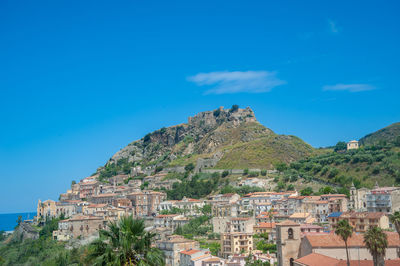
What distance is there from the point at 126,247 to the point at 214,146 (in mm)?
139443

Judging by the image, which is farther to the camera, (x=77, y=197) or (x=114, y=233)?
(x=77, y=197)

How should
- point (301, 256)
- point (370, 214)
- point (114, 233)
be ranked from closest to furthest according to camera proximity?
point (114, 233)
point (301, 256)
point (370, 214)

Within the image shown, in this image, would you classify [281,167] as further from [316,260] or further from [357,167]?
[316,260]

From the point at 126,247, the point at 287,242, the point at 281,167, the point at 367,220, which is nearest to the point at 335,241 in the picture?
the point at 287,242

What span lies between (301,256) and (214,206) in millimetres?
51990

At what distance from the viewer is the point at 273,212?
8206 cm

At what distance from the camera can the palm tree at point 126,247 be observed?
1692cm

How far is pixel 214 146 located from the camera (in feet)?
512

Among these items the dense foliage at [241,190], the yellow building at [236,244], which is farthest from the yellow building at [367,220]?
the dense foliage at [241,190]

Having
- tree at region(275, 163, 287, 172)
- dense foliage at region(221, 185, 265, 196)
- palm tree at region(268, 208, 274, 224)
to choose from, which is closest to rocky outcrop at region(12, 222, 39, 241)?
dense foliage at region(221, 185, 265, 196)

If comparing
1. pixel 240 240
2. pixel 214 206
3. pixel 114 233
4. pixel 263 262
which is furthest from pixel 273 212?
pixel 114 233

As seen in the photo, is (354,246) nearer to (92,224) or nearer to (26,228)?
(92,224)

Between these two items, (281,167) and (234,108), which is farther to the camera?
(234,108)

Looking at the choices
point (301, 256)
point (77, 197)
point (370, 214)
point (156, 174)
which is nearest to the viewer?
point (301, 256)
